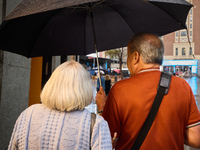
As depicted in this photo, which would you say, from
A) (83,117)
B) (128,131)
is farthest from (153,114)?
(83,117)

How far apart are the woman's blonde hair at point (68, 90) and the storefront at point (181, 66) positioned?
49405 millimetres

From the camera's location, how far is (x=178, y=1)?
5.36 feet

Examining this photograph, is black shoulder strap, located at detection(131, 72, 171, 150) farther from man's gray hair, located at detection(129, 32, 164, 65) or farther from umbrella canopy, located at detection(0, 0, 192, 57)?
umbrella canopy, located at detection(0, 0, 192, 57)

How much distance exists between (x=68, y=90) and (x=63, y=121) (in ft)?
0.76

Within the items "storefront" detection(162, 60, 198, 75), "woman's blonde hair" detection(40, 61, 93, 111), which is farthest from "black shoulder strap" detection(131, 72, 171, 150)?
"storefront" detection(162, 60, 198, 75)

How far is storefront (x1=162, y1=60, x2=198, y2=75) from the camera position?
47906 millimetres

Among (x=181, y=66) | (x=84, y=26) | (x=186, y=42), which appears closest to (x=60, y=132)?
(x=84, y=26)

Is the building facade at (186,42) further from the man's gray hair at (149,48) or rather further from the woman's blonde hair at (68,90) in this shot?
the woman's blonde hair at (68,90)

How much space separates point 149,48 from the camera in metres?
1.65

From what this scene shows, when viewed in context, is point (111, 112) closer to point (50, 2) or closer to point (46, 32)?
point (50, 2)

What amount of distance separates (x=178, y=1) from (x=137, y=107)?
1028 millimetres

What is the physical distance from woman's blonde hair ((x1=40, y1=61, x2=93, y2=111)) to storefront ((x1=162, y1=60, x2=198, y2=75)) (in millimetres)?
49405

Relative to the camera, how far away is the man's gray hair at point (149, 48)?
1.64 metres

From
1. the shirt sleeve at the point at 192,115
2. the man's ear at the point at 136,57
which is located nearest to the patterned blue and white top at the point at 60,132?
the man's ear at the point at 136,57
